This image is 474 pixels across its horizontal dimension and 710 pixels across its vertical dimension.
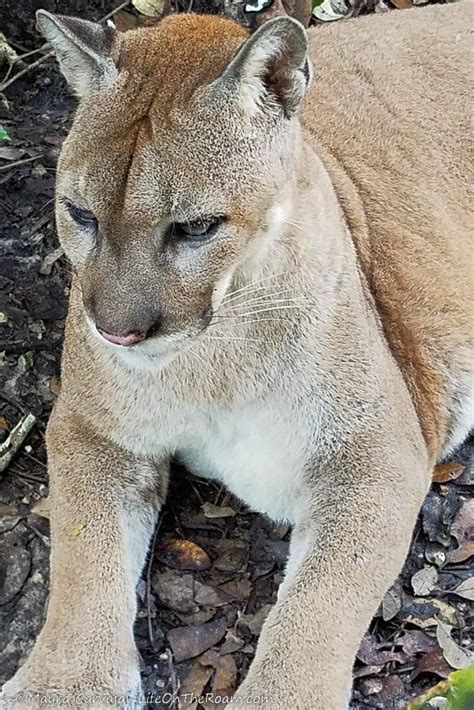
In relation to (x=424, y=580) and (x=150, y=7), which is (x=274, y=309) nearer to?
(x=424, y=580)

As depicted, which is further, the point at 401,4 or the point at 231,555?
the point at 401,4

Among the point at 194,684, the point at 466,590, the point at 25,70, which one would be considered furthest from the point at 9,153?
the point at 466,590

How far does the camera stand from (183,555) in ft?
11.7

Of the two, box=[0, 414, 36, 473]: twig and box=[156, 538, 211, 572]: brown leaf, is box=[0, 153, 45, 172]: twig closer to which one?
box=[0, 414, 36, 473]: twig

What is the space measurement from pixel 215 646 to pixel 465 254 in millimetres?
1642

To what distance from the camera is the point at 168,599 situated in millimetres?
3473

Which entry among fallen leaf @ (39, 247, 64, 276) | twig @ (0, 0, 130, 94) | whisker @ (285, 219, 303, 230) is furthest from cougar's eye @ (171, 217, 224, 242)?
twig @ (0, 0, 130, 94)

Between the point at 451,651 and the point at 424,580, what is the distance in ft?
0.94

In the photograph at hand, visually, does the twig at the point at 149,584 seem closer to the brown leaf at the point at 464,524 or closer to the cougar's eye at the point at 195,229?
the brown leaf at the point at 464,524

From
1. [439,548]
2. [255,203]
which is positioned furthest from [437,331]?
[255,203]

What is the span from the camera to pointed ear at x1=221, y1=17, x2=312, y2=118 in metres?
2.60

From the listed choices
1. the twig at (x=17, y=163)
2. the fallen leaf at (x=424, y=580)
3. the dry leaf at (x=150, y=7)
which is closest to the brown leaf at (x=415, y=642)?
the fallen leaf at (x=424, y=580)

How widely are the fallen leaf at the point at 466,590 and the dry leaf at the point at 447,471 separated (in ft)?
1.44

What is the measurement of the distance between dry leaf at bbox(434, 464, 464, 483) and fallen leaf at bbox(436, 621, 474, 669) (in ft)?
2.03
